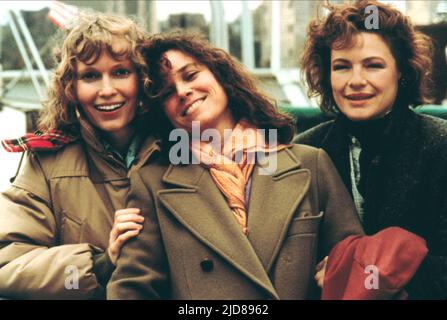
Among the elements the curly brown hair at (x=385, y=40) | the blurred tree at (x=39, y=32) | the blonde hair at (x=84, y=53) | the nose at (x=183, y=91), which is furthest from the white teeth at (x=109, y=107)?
the blurred tree at (x=39, y=32)

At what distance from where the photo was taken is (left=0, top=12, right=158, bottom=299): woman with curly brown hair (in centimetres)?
223

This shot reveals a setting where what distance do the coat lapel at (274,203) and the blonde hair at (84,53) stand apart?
59 centimetres

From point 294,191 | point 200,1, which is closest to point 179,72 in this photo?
point 294,191

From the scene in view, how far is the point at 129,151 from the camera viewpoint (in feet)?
8.27

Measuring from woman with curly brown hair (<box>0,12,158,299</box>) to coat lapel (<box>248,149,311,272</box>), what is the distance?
0.45 meters

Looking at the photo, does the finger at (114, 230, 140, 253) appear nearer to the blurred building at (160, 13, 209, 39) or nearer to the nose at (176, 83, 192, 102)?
the nose at (176, 83, 192, 102)

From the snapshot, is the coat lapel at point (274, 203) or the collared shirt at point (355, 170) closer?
the coat lapel at point (274, 203)

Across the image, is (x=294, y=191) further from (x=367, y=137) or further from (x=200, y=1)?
(x=200, y=1)

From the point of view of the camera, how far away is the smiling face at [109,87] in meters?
2.41

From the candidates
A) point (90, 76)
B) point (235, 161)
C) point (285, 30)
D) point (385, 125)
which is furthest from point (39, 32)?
point (385, 125)

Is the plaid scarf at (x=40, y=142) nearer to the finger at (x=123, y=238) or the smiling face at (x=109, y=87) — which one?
the smiling face at (x=109, y=87)

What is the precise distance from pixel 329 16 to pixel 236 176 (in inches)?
31.1

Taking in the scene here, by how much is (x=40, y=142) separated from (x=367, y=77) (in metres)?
1.29

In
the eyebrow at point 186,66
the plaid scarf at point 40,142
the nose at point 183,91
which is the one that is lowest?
the plaid scarf at point 40,142
